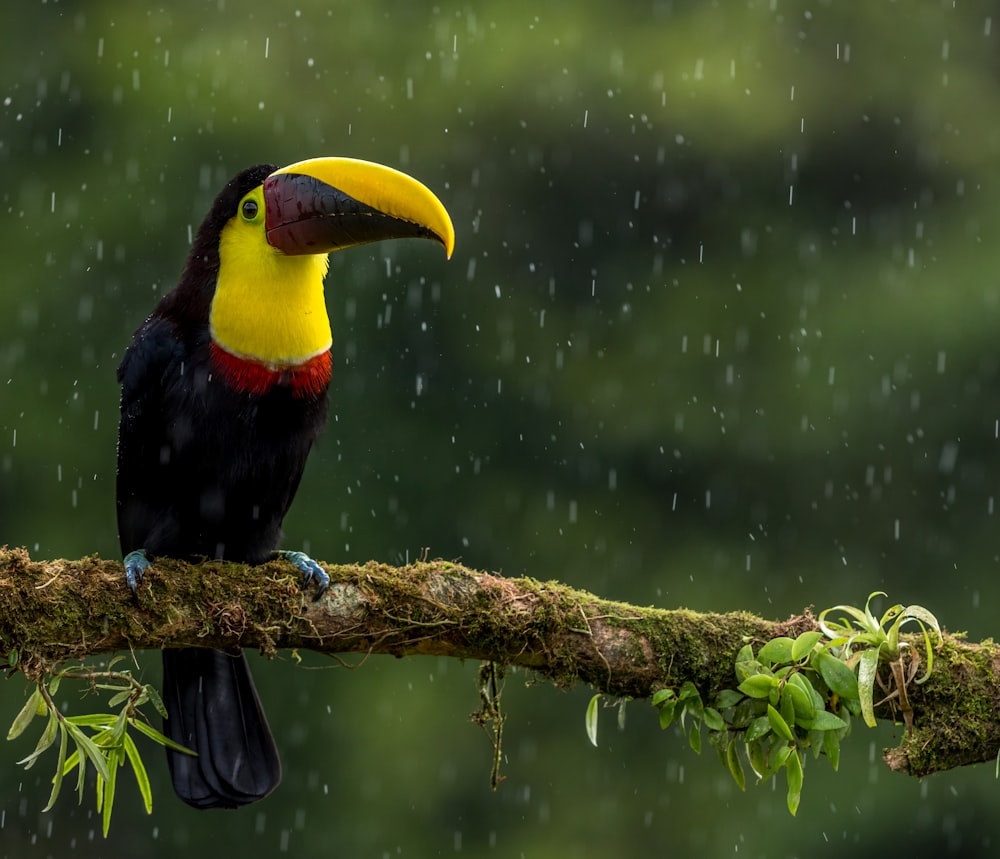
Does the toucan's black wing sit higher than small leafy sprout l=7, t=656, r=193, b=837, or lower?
higher

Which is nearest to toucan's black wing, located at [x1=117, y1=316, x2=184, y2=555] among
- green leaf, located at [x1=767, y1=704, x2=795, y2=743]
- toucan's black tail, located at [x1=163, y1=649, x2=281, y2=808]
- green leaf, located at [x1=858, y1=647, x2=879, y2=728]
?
toucan's black tail, located at [x1=163, y1=649, x2=281, y2=808]

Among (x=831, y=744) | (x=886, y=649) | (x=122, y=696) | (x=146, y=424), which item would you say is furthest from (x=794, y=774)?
(x=146, y=424)

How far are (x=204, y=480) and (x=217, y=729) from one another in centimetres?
53

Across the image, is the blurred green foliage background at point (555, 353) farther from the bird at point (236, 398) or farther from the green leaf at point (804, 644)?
the green leaf at point (804, 644)

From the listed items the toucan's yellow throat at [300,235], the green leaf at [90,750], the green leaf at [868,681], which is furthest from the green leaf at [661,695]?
the toucan's yellow throat at [300,235]

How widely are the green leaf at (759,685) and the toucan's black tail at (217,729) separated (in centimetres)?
108

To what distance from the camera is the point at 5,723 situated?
24.0 ft

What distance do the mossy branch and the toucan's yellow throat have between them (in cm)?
63

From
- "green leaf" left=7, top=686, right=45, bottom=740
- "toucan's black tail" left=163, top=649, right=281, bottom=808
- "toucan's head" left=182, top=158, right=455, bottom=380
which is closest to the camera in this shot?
"green leaf" left=7, top=686, right=45, bottom=740

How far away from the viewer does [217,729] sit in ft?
11.2

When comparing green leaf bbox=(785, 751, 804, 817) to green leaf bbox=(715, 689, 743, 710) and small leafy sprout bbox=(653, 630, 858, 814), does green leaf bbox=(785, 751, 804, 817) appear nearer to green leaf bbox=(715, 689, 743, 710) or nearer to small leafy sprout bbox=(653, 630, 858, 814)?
small leafy sprout bbox=(653, 630, 858, 814)

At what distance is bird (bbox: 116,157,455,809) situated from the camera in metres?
3.42

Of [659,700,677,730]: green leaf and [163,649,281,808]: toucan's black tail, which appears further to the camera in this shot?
[163,649,281,808]: toucan's black tail

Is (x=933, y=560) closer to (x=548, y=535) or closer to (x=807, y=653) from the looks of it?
(x=548, y=535)
